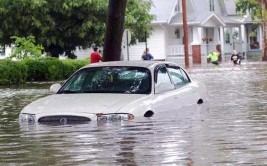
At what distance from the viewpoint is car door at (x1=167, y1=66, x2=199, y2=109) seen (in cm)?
1370

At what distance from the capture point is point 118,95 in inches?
498

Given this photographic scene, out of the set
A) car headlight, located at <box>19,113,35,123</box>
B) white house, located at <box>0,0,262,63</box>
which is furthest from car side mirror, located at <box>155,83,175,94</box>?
white house, located at <box>0,0,262,63</box>

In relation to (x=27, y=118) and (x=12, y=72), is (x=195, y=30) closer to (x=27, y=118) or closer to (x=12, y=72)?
(x=12, y=72)

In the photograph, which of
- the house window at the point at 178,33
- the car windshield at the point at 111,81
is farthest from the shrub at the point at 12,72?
the house window at the point at 178,33

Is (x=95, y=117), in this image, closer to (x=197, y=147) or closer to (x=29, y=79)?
(x=197, y=147)

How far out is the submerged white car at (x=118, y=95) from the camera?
469 inches

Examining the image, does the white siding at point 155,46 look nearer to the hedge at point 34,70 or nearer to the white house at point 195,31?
the white house at point 195,31

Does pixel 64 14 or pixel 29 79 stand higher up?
pixel 64 14

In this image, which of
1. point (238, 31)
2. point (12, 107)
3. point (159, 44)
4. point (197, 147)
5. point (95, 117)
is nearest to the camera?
point (197, 147)

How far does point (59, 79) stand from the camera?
3728cm

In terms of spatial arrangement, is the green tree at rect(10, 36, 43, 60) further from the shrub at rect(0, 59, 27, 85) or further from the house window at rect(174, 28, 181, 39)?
the house window at rect(174, 28, 181, 39)

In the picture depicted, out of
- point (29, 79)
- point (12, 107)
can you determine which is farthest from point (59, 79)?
point (12, 107)

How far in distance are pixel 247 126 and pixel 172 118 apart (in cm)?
150

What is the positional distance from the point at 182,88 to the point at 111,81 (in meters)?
1.44
